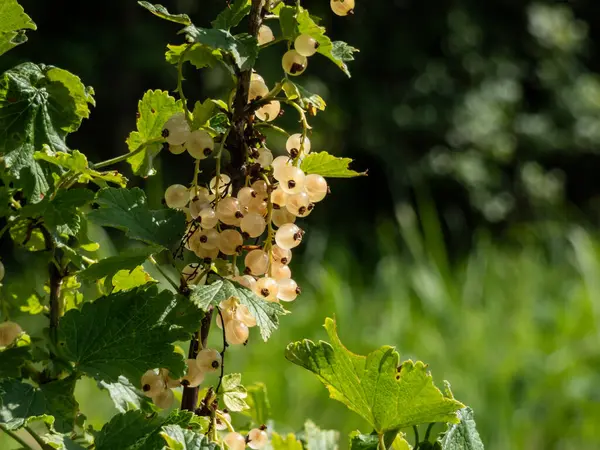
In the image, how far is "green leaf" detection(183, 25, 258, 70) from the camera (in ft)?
1.59

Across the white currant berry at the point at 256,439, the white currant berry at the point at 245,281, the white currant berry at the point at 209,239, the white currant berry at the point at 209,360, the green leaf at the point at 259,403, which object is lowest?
the green leaf at the point at 259,403

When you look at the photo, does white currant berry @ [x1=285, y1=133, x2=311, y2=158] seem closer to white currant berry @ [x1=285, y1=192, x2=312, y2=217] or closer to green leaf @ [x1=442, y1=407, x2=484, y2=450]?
white currant berry @ [x1=285, y1=192, x2=312, y2=217]

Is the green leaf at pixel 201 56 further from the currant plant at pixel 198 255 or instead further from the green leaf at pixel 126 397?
the green leaf at pixel 126 397

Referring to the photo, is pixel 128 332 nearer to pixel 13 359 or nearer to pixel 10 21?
pixel 13 359

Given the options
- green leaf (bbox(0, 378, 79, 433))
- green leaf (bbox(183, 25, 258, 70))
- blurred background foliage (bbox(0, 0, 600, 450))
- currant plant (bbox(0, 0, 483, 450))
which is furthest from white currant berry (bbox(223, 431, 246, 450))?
blurred background foliage (bbox(0, 0, 600, 450))

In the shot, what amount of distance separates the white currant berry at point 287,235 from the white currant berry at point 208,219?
42 mm

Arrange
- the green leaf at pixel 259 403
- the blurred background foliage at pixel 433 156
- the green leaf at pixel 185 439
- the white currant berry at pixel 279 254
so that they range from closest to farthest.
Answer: the green leaf at pixel 185 439 < the white currant berry at pixel 279 254 < the green leaf at pixel 259 403 < the blurred background foliage at pixel 433 156

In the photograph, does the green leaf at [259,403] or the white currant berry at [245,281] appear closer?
the white currant berry at [245,281]

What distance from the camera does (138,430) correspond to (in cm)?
51

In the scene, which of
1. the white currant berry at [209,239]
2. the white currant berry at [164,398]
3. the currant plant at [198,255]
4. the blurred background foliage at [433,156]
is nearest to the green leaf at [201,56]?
the currant plant at [198,255]

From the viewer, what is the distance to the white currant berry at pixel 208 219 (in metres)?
0.51

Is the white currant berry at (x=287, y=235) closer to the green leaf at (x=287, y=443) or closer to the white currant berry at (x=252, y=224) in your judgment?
the white currant berry at (x=252, y=224)

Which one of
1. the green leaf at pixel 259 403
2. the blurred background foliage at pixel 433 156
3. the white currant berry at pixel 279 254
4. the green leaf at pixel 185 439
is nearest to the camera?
the green leaf at pixel 185 439

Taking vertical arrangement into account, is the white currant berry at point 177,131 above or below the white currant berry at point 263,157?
above
